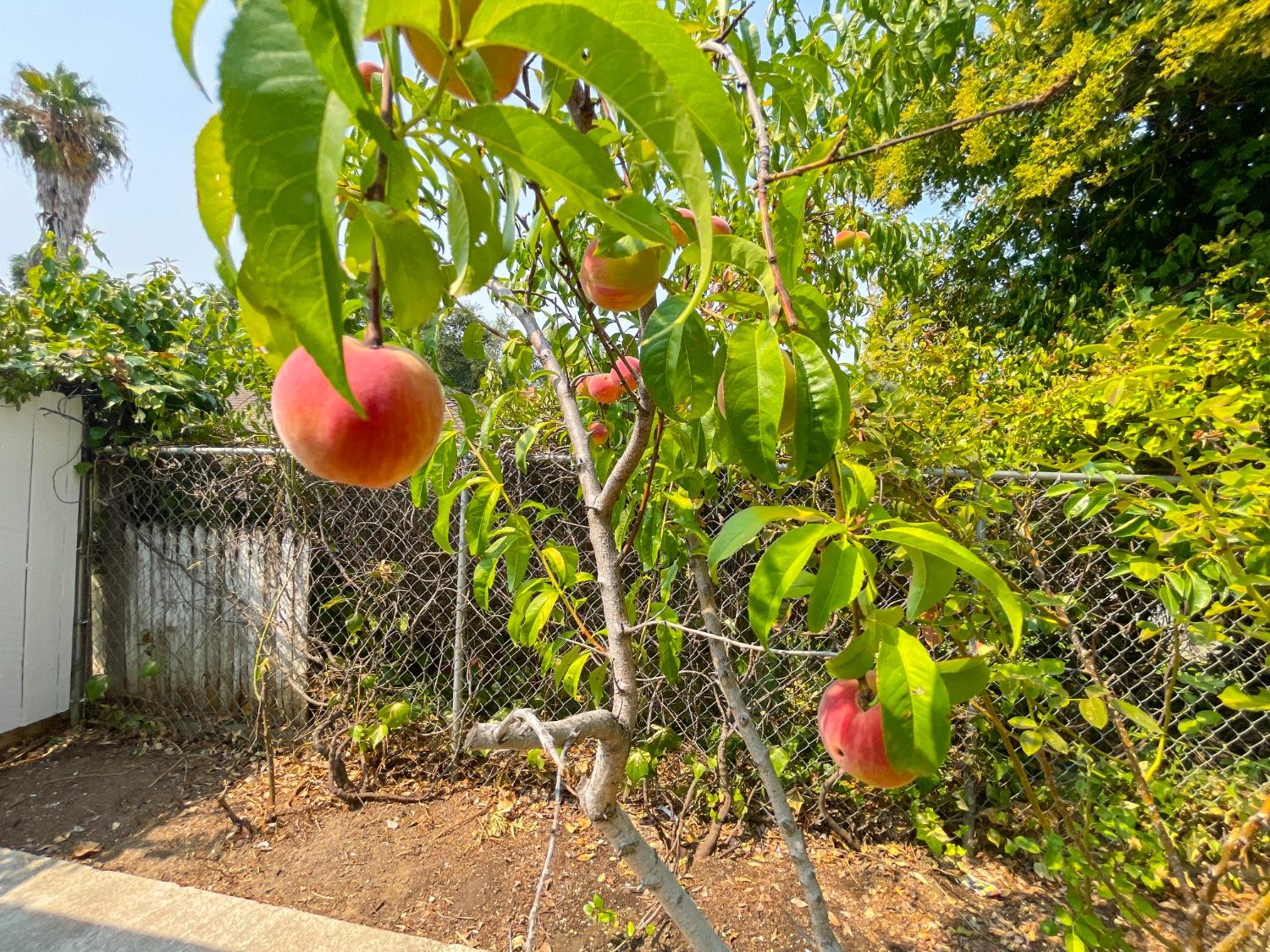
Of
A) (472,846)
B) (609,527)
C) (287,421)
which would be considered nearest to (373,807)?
(472,846)

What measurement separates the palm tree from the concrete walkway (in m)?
14.2

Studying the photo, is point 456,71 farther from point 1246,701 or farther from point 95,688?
point 95,688

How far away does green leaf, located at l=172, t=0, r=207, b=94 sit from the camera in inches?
12.7

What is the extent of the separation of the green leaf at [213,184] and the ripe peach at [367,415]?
11 cm

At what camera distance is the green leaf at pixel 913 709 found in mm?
597

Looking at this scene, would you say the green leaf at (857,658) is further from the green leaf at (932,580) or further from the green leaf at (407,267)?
the green leaf at (407,267)

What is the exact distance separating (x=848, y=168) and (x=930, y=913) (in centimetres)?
261

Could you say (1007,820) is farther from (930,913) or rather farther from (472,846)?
(472,846)

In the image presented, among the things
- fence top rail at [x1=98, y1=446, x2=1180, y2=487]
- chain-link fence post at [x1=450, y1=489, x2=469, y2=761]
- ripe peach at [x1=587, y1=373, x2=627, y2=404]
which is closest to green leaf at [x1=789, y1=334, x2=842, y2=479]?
ripe peach at [x1=587, y1=373, x2=627, y2=404]

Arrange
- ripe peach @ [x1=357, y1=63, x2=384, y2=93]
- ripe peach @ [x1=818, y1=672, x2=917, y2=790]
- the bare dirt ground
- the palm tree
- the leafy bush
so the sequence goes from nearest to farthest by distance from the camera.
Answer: ripe peach @ [x1=357, y1=63, x2=384, y2=93]
ripe peach @ [x1=818, y1=672, x2=917, y2=790]
the bare dirt ground
the leafy bush
the palm tree

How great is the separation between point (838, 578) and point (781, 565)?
6 centimetres

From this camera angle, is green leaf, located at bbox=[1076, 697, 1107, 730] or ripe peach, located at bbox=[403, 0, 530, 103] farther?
green leaf, located at bbox=[1076, 697, 1107, 730]

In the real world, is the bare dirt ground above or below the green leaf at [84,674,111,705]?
below

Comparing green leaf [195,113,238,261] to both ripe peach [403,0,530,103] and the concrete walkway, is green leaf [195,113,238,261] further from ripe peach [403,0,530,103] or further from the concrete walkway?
the concrete walkway
